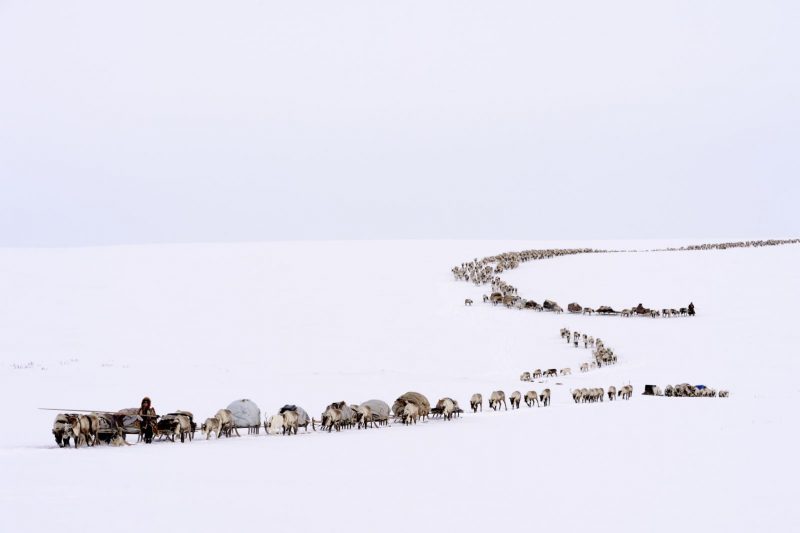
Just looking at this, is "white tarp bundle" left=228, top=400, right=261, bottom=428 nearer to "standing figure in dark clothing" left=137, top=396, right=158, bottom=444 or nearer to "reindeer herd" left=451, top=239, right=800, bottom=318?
"standing figure in dark clothing" left=137, top=396, right=158, bottom=444

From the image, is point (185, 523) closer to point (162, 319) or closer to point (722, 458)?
point (722, 458)

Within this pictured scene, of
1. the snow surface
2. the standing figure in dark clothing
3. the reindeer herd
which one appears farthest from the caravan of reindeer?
the reindeer herd

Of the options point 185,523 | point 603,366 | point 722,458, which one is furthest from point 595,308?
point 185,523

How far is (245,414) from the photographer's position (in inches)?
709

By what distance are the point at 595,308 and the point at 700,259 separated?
23.7m

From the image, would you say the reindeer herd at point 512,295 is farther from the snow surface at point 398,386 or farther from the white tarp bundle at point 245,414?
the white tarp bundle at point 245,414

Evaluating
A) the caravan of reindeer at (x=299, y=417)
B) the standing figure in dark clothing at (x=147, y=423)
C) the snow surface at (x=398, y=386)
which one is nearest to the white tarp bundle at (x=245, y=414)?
the caravan of reindeer at (x=299, y=417)

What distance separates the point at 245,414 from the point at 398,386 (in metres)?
10.2

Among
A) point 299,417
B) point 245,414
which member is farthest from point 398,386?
point 245,414

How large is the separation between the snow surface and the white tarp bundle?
942mm

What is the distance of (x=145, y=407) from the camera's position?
16.3 metres

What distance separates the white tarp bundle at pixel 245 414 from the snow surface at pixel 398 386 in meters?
0.94

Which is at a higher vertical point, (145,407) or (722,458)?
(145,407)

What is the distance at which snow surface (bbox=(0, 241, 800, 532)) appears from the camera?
380 inches
